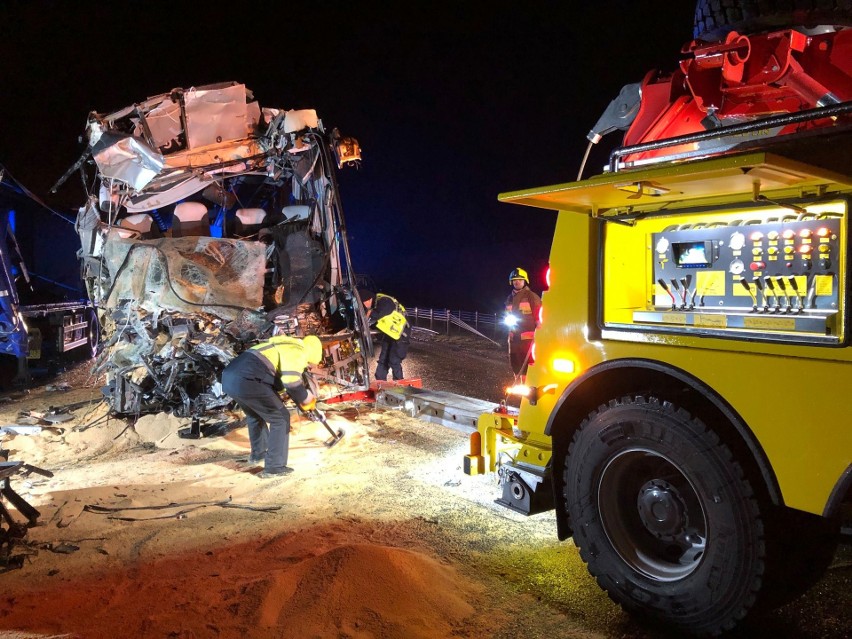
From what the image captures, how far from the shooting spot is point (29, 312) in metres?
10.8

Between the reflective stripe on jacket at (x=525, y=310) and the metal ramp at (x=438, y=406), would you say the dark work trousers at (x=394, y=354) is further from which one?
the metal ramp at (x=438, y=406)

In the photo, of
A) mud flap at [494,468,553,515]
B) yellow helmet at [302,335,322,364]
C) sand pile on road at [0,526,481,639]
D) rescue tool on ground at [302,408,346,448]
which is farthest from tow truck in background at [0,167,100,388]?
mud flap at [494,468,553,515]

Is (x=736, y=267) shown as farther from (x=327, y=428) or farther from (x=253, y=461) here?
(x=253, y=461)

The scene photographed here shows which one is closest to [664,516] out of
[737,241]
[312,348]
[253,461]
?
[737,241]

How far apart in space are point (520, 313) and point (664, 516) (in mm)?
5218

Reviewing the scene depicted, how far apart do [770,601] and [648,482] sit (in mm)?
685

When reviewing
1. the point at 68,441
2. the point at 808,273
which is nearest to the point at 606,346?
the point at 808,273

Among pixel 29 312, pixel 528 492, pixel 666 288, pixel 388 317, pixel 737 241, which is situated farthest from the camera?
pixel 29 312

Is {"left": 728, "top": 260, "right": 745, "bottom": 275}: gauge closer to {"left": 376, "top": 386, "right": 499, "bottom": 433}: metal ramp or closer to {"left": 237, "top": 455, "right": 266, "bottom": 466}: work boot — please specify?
{"left": 376, "top": 386, "right": 499, "bottom": 433}: metal ramp

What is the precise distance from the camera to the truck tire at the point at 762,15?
2.92 m

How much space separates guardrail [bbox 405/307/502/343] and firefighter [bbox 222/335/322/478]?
31.7 feet

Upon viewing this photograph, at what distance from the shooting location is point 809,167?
2.36 m

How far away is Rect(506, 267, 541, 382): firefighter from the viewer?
8078mm

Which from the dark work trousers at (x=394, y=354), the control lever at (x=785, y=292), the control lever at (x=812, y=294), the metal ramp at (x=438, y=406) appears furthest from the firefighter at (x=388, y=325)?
the control lever at (x=812, y=294)
